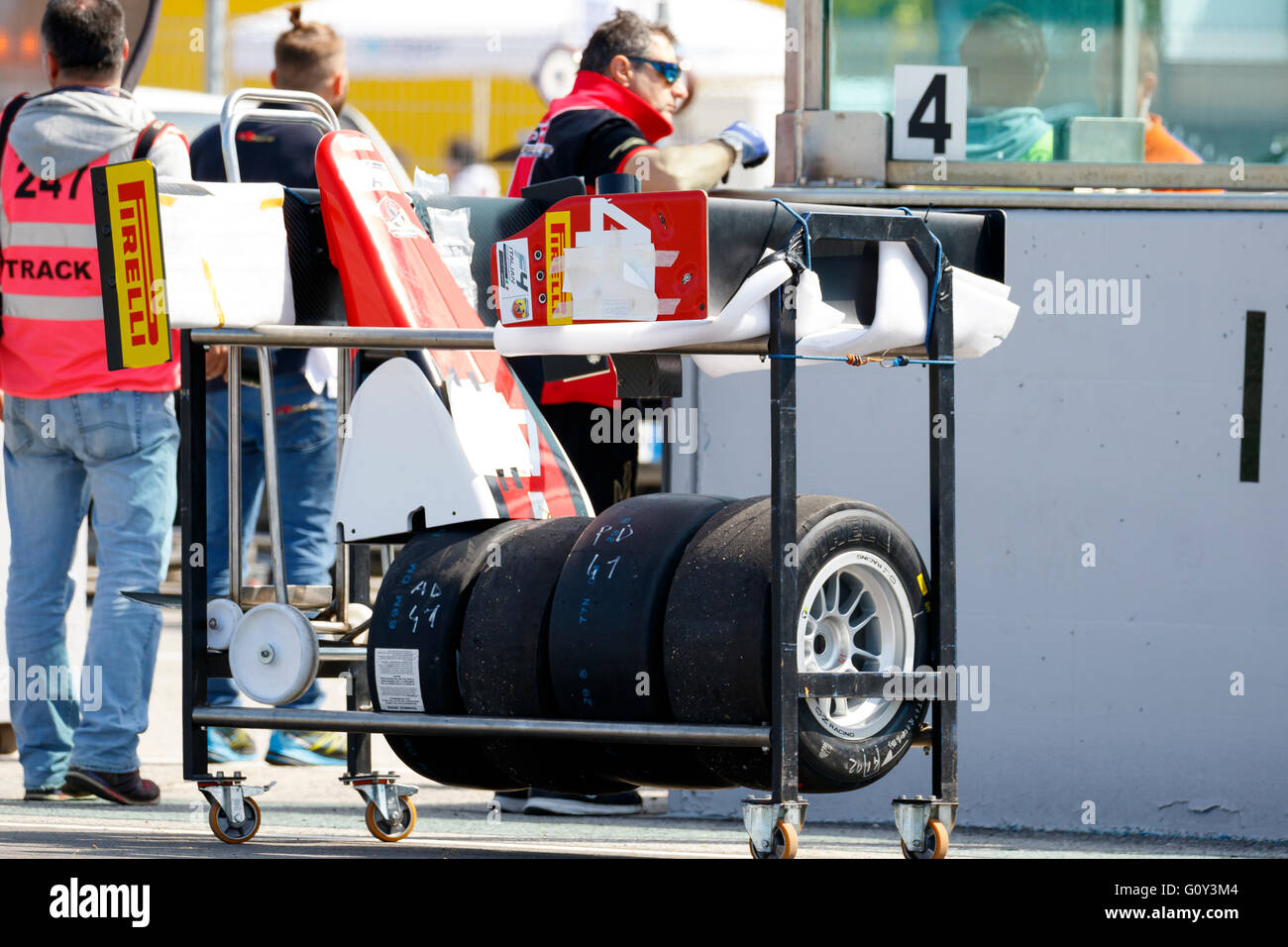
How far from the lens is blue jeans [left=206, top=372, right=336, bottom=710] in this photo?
6.24 metres

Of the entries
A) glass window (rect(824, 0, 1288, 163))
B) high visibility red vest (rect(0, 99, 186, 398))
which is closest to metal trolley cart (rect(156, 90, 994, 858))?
high visibility red vest (rect(0, 99, 186, 398))

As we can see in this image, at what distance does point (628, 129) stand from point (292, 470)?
1.45 metres

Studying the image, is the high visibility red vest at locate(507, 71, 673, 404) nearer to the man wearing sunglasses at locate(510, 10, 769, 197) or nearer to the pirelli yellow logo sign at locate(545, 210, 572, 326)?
the man wearing sunglasses at locate(510, 10, 769, 197)

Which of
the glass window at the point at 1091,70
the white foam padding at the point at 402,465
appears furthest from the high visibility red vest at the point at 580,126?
the white foam padding at the point at 402,465

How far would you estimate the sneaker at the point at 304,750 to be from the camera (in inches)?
250

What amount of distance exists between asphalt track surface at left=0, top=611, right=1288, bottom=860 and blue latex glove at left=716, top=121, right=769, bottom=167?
1.80 meters

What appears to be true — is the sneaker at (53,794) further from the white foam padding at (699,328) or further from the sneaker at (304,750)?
the white foam padding at (699,328)

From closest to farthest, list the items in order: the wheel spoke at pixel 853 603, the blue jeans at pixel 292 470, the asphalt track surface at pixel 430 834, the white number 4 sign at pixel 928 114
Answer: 1. the wheel spoke at pixel 853 603
2. the asphalt track surface at pixel 430 834
3. the white number 4 sign at pixel 928 114
4. the blue jeans at pixel 292 470

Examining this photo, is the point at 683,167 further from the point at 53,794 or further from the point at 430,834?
the point at 53,794

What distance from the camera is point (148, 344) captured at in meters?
4.53

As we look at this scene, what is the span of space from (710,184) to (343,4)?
10.6m

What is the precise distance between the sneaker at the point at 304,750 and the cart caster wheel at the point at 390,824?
1.32m

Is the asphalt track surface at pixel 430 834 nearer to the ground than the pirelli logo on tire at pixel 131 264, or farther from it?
nearer to the ground
